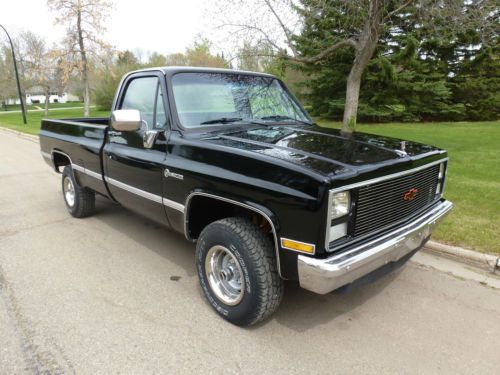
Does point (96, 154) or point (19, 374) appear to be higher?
point (96, 154)

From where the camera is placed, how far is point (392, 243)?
2.59 metres

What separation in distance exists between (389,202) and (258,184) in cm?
97

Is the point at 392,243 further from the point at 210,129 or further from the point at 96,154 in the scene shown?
the point at 96,154

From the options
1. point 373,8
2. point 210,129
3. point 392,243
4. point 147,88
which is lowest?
point 392,243

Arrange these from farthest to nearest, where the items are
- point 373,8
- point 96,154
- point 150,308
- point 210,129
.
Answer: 1. point 373,8
2. point 96,154
3. point 210,129
4. point 150,308

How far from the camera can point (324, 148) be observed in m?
2.89

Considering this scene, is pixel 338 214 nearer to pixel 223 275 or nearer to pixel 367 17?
pixel 223 275

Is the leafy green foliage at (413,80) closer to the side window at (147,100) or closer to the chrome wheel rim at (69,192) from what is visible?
the chrome wheel rim at (69,192)

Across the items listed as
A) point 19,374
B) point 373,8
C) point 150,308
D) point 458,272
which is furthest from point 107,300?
point 373,8

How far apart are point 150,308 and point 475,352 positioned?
2419mm

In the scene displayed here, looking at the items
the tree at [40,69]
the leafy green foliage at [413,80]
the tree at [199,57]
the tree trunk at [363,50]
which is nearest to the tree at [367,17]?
the tree trunk at [363,50]

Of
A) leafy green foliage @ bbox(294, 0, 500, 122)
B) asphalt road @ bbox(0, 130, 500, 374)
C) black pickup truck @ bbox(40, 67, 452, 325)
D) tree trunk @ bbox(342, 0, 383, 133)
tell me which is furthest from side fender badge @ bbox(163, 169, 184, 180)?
leafy green foliage @ bbox(294, 0, 500, 122)

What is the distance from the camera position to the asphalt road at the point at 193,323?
2.51m

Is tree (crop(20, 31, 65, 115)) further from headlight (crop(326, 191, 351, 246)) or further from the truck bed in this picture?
headlight (crop(326, 191, 351, 246))
